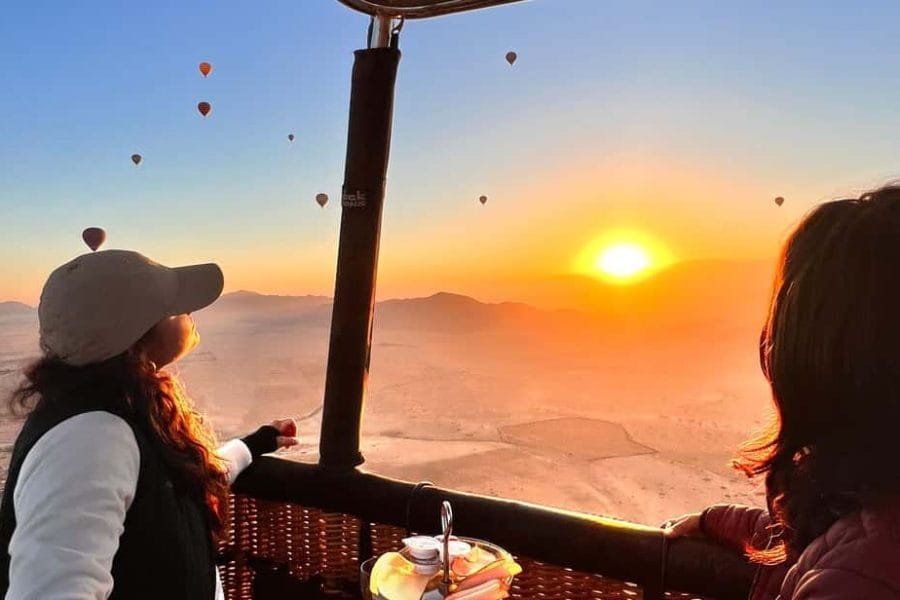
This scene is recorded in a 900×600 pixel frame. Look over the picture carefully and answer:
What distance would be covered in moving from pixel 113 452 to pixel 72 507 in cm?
9

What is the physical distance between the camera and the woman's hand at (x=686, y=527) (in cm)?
117

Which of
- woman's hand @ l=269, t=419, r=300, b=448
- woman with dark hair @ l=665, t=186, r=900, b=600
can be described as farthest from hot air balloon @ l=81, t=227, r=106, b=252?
woman with dark hair @ l=665, t=186, r=900, b=600

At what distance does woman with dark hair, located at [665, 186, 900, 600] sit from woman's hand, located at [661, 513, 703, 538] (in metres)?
0.42

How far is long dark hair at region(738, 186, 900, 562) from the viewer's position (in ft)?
2.18

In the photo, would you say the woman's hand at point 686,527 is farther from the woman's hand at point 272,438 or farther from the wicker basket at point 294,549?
the woman's hand at point 272,438

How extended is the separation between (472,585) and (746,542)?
1.40 ft

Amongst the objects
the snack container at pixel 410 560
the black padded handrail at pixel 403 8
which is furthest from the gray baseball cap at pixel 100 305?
the black padded handrail at pixel 403 8

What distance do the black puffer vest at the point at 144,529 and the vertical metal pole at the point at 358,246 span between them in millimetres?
566

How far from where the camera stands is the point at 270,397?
→ 14.6m

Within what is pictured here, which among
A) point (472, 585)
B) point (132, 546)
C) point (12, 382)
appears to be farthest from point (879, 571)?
point (12, 382)

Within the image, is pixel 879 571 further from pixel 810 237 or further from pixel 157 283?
pixel 157 283

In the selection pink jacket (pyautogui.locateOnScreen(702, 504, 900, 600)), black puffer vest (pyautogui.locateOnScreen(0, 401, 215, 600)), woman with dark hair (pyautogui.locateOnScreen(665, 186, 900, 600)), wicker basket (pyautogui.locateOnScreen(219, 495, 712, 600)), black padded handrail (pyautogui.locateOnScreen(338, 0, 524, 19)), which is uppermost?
black padded handrail (pyautogui.locateOnScreen(338, 0, 524, 19))

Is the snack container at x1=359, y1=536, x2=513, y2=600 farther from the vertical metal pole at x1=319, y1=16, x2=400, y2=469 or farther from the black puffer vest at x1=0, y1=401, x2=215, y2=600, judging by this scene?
the vertical metal pole at x1=319, y1=16, x2=400, y2=469

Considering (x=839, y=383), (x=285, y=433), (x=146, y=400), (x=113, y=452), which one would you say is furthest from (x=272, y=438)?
(x=839, y=383)
